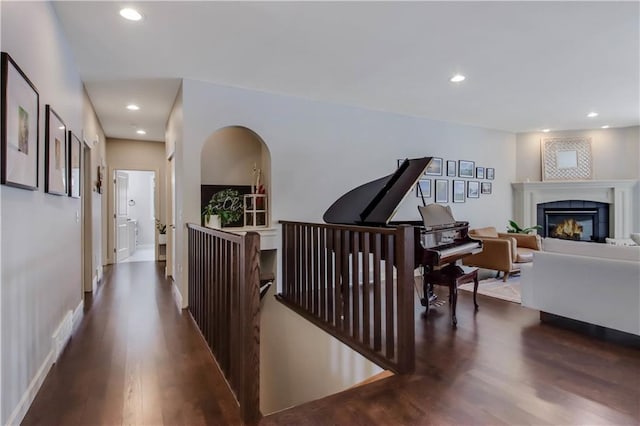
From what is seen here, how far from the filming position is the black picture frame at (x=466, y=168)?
Result: 20.8 ft

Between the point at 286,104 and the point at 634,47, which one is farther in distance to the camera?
the point at 286,104

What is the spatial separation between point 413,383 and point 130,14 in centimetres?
332

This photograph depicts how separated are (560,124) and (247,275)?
711 centimetres

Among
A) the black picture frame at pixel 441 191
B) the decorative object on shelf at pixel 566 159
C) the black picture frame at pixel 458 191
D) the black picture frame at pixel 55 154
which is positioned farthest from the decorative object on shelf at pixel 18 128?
the decorative object on shelf at pixel 566 159

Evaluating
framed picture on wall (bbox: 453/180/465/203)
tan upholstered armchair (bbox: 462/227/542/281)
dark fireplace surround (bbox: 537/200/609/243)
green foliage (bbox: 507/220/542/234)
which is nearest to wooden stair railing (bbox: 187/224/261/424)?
tan upholstered armchair (bbox: 462/227/542/281)

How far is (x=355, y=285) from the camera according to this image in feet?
9.14

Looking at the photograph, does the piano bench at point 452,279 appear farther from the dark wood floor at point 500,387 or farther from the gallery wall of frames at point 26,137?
the gallery wall of frames at point 26,137

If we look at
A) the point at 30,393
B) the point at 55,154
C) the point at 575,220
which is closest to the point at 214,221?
the point at 55,154

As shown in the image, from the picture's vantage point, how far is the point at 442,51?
3258mm

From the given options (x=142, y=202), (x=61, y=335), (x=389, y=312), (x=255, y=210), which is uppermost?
(x=142, y=202)

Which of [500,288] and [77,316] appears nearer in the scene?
[77,316]

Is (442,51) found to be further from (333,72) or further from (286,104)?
(286,104)

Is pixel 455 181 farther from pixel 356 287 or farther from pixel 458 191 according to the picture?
pixel 356 287

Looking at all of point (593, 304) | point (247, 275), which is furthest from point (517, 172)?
point (247, 275)
